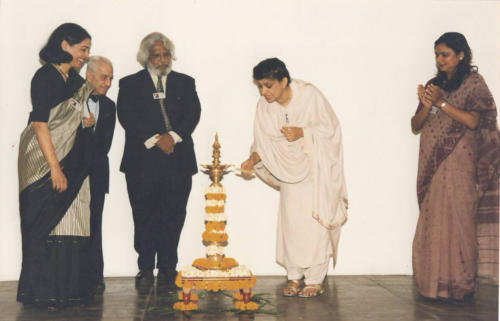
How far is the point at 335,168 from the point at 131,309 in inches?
78.1

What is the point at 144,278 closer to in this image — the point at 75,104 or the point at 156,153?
the point at 156,153

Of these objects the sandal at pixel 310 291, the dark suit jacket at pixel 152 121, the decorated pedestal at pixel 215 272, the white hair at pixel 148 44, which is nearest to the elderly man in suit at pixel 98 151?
the dark suit jacket at pixel 152 121

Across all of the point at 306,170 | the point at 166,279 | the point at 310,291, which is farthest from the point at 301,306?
the point at 166,279

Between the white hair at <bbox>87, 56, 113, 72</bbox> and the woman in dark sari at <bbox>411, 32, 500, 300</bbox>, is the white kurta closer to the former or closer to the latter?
the woman in dark sari at <bbox>411, 32, 500, 300</bbox>

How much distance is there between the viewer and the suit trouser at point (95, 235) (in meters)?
5.11

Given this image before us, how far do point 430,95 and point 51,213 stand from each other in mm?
3117

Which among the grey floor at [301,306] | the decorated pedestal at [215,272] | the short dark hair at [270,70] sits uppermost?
the short dark hair at [270,70]

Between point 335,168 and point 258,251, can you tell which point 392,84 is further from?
point 258,251

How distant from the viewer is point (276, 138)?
5195mm

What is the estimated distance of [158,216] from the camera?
565 cm

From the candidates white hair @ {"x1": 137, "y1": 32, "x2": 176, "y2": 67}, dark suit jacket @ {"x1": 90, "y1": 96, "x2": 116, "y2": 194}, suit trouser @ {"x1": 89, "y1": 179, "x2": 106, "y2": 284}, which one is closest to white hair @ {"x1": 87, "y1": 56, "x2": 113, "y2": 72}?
dark suit jacket @ {"x1": 90, "y1": 96, "x2": 116, "y2": 194}

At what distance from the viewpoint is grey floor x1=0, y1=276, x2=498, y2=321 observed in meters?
4.38

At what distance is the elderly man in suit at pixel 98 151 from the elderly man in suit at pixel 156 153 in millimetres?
287

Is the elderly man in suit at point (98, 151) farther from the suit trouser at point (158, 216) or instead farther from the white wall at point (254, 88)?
the white wall at point (254, 88)
